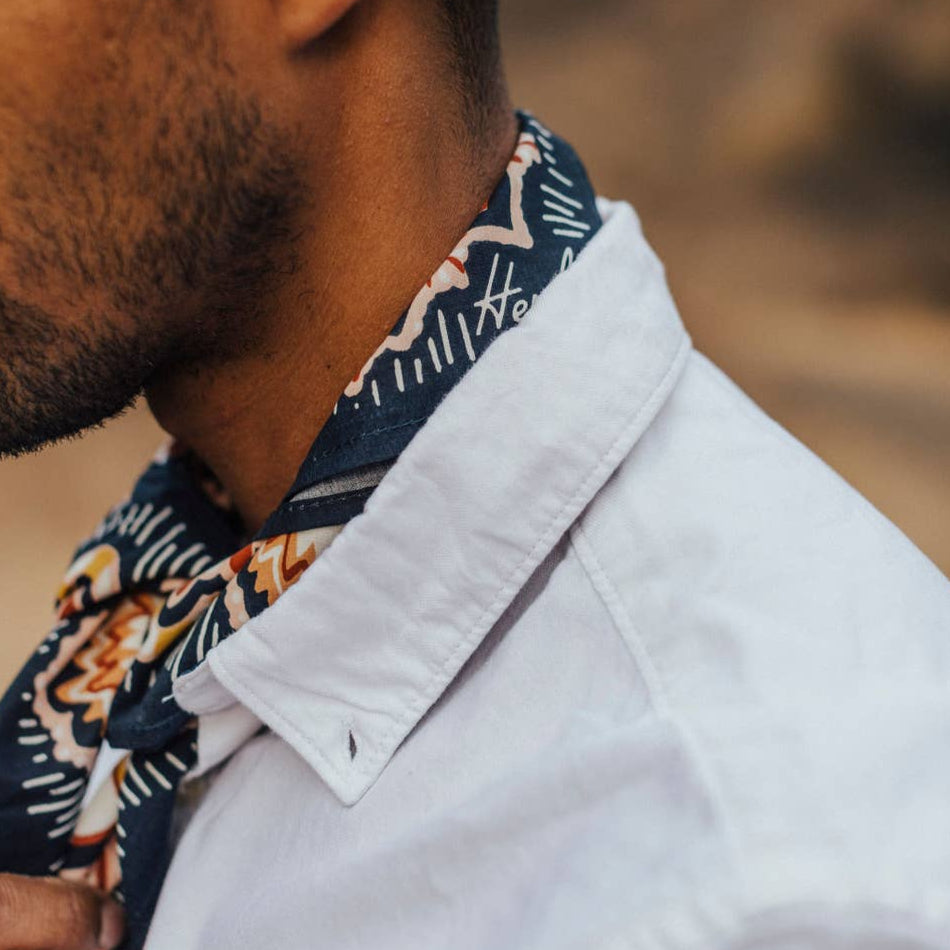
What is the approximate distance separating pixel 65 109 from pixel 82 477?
1.44 m

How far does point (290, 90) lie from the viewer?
0.60m

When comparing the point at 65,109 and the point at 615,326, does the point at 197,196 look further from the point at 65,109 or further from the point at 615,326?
the point at 615,326

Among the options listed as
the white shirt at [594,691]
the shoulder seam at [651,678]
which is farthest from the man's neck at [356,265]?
the shoulder seam at [651,678]

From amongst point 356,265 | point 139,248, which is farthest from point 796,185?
point 139,248

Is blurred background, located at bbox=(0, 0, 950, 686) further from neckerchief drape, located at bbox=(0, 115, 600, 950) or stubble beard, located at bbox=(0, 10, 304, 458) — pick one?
stubble beard, located at bbox=(0, 10, 304, 458)

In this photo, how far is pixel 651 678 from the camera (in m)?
0.50

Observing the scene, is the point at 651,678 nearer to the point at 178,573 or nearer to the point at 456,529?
the point at 456,529

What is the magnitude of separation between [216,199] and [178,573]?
13.2 inches

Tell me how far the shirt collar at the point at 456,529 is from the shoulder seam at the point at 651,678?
21 mm

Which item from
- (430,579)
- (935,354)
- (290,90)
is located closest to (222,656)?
(430,579)

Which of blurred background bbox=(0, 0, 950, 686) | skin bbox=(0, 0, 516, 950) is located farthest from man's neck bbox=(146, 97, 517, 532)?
blurred background bbox=(0, 0, 950, 686)

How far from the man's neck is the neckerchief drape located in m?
0.04

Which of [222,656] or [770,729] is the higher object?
[222,656]

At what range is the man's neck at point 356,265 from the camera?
64 cm
